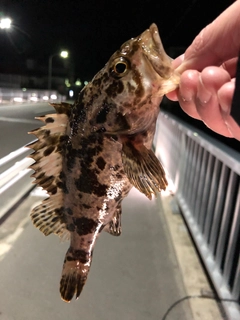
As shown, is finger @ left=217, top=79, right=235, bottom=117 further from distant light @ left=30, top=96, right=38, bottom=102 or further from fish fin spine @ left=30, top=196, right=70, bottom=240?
distant light @ left=30, top=96, right=38, bottom=102

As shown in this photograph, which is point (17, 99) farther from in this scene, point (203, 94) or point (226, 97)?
point (226, 97)

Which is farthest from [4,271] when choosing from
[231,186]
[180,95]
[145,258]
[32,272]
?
[180,95]

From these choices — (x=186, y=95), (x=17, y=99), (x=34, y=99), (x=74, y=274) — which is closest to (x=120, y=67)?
(x=186, y=95)

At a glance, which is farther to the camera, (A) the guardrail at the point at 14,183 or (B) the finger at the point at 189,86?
(A) the guardrail at the point at 14,183

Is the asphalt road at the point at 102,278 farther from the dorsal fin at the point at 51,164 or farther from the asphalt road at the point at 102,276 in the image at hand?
the dorsal fin at the point at 51,164

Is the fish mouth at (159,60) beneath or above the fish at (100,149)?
above

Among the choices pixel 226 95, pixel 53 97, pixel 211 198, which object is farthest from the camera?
pixel 53 97

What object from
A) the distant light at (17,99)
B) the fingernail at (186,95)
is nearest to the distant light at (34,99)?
the distant light at (17,99)
